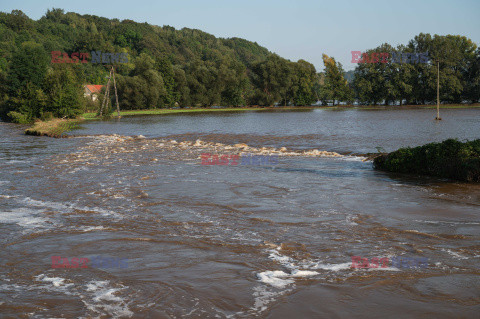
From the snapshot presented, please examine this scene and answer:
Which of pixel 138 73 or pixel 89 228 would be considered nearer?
pixel 89 228

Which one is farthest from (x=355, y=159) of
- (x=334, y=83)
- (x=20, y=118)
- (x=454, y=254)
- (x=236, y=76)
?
(x=334, y=83)

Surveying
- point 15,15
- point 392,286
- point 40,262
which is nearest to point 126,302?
point 40,262

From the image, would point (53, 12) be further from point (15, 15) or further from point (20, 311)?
point (20, 311)

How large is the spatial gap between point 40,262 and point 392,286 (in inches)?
200

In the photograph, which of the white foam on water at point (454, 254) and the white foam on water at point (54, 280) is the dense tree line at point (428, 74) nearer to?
the white foam on water at point (454, 254)

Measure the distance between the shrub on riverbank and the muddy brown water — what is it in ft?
1.79

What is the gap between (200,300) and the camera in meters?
5.04

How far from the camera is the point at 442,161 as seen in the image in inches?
508

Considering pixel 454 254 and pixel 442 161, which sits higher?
pixel 442 161

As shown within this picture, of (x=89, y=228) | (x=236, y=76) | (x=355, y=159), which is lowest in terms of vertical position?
(x=89, y=228)

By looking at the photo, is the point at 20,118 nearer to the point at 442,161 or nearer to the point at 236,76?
the point at 442,161

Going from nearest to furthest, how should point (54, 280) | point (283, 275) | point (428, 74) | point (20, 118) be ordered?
point (54, 280) < point (283, 275) < point (20, 118) < point (428, 74)

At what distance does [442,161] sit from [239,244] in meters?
8.61

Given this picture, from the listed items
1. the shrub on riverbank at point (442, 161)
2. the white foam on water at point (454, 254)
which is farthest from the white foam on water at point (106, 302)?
the shrub on riverbank at point (442, 161)
